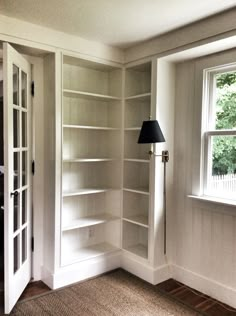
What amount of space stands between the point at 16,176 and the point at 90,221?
3.32 feet

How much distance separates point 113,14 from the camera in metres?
2.29

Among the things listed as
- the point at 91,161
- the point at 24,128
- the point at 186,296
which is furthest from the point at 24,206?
the point at 186,296

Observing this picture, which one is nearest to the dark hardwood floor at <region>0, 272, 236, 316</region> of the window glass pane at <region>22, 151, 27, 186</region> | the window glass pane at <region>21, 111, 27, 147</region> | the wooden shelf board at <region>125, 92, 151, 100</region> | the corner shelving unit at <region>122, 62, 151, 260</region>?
the corner shelving unit at <region>122, 62, 151, 260</region>

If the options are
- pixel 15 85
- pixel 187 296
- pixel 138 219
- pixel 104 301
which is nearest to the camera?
pixel 15 85

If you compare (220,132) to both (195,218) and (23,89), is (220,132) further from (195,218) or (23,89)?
(23,89)

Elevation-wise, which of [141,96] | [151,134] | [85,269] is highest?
[141,96]

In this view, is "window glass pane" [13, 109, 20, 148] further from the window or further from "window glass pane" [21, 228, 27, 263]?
the window

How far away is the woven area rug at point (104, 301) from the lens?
7.91ft

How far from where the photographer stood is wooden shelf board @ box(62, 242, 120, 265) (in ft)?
9.70

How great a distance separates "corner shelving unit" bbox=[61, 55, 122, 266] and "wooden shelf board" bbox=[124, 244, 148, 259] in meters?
0.14

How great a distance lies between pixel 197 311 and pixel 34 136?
7.16ft

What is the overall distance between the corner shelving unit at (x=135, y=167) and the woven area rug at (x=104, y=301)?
0.47 m

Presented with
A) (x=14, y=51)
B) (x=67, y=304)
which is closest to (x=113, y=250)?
(x=67, y=304)

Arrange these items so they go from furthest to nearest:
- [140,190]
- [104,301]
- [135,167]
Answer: [135,167] < [140,190] < [104,301]
